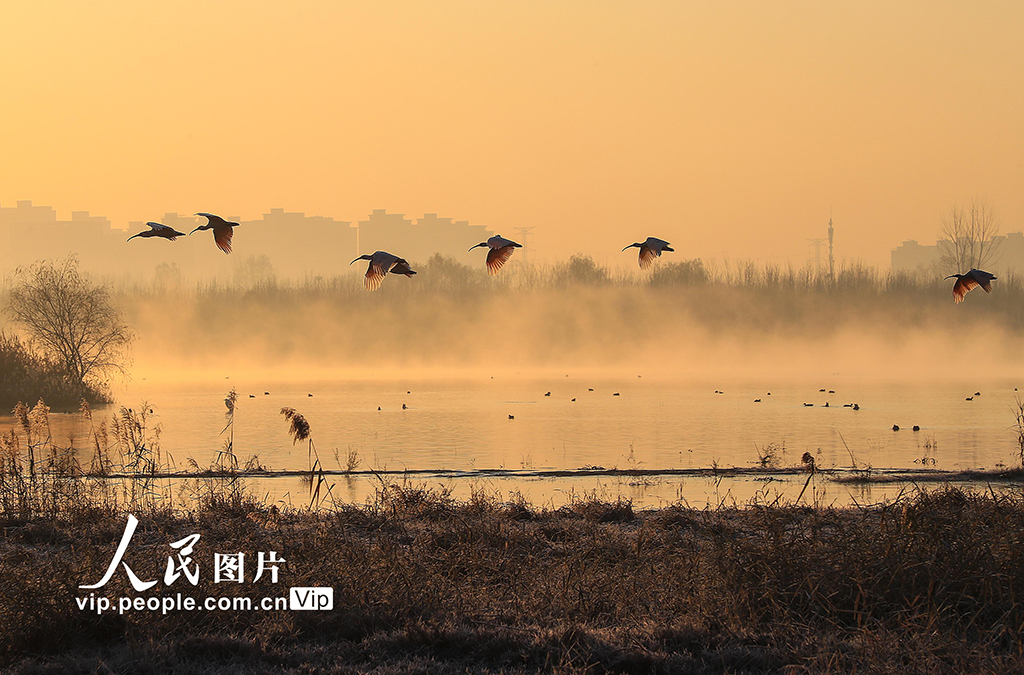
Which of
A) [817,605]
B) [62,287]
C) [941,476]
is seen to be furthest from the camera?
[62,287]

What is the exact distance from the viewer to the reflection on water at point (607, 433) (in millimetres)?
19172

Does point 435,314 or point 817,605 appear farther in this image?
point 435,314

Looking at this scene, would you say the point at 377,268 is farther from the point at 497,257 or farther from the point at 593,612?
the point at 593,612

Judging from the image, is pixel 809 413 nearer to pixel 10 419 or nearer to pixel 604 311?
pixel 10 419

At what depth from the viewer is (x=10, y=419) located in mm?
35688

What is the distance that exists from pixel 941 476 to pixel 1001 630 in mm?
11684

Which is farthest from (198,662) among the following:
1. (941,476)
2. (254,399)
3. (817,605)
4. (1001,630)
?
(254,399)

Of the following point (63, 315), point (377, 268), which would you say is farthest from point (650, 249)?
point (63, 315)

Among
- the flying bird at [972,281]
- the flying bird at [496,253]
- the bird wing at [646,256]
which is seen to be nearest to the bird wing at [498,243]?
the flying bird at [496,253]

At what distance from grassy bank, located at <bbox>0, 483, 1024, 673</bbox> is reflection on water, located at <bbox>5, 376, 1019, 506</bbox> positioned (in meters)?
2.91

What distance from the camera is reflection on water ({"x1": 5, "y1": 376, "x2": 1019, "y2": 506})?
1917 cm

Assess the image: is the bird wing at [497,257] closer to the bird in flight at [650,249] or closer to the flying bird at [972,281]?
the bird in flight at [650,249]

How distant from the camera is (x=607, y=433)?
30266 mm

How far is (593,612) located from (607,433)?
21.5 meters
